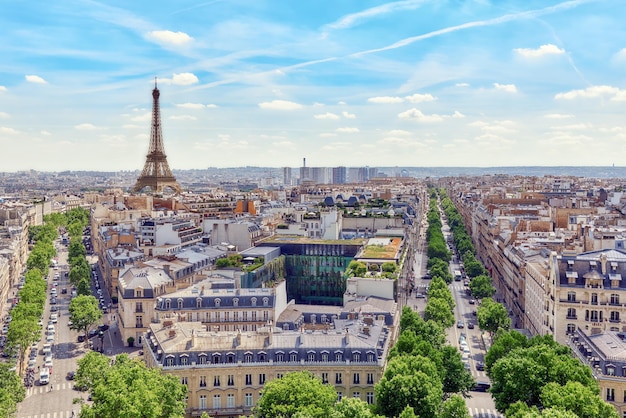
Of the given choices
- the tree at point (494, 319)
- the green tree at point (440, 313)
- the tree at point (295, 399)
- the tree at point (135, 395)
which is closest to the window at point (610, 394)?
the tree at point (494, 319)

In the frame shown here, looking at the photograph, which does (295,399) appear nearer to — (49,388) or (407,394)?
(407,394)

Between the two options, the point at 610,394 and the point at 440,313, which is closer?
the point at 610,394

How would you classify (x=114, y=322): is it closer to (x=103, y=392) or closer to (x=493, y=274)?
(x=103, y=392)

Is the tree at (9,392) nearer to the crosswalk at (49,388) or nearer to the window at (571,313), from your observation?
the crosswalk at (49,388)

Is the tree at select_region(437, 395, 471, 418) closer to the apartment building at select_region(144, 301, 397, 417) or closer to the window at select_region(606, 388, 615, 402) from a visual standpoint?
the apartment building at select_region(144, 301, 397, 417)

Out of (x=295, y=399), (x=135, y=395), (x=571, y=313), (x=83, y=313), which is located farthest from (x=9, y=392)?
(x=571, y=313)

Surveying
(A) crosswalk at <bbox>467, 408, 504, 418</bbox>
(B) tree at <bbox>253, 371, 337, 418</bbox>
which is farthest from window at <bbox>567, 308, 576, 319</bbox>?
(B) tree at <bbox>253, 371, 337, 418</bbox>
